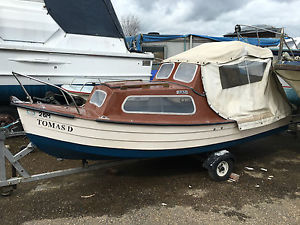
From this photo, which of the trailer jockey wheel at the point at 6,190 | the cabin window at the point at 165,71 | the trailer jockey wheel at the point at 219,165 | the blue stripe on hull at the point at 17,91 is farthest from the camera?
the blue stripe on hull at the point at 17,91

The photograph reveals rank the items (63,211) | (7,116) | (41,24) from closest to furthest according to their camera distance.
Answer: (63,211) < (7,116) < (41,24)

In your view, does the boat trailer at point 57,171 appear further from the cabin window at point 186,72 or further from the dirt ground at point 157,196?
the cabin window at point 186,72

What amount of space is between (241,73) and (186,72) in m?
1.10

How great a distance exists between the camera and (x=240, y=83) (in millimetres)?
4477

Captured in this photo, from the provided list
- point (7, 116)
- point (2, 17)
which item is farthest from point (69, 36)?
point (7, 116)

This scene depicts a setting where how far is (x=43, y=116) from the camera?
3389 millimetres

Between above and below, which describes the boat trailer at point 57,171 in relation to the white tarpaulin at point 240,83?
below

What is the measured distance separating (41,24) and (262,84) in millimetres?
6372

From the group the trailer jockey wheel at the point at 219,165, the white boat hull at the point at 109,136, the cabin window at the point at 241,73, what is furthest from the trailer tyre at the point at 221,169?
the cabin window at the point at 241,73

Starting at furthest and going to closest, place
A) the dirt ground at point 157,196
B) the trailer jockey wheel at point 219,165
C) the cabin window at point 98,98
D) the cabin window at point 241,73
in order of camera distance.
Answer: the cabin window at point 241,73 → the trailer jockey wheel at point 219,165 → the cabin window at point 98,98 → the dirt ground at point 157,196

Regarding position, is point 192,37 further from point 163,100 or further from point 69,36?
point 163,100

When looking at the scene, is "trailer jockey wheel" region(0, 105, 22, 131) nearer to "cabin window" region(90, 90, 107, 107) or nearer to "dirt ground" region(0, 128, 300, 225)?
"dirt ground" region(0, 128, 300, 225)

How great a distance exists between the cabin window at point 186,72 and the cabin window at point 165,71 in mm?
240

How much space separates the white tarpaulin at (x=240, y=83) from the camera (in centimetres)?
416
